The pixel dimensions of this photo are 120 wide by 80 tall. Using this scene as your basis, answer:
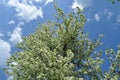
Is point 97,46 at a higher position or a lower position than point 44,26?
lower

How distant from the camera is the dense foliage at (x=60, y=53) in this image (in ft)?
68.8

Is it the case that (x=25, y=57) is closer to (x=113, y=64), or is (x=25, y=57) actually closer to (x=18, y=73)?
(x=18, y=73)

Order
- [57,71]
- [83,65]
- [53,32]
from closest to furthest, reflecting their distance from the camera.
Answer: [57,71] → [83,65] → [53,32]

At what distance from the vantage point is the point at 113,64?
24.1m

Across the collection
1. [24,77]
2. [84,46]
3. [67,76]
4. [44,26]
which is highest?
[44,26]

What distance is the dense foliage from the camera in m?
21.0

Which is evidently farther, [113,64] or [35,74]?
[113,64]

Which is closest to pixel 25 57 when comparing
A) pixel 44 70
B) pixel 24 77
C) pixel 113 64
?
pixel 24 77

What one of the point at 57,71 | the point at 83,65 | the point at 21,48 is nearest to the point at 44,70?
the point at 57,71

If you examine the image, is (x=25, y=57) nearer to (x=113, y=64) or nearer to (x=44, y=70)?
(x=44, y=70)

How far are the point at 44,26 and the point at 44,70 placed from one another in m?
7.37

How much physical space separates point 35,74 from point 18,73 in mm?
3252

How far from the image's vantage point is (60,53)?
77.4 feet

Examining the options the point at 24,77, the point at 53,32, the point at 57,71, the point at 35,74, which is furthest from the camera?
the point at 53,32
